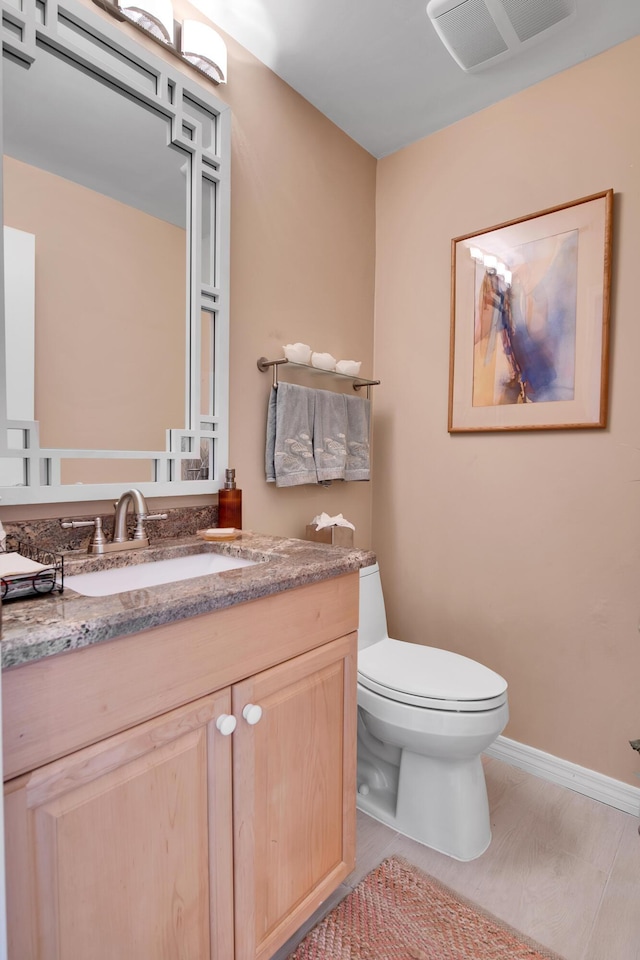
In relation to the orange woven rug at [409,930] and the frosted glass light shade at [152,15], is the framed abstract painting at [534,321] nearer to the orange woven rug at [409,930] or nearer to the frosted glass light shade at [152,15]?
the frosted glass light shade at [152,15]

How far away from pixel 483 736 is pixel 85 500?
1267 millimetres

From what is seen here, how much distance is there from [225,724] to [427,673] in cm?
86

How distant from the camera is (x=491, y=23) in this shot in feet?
5.08

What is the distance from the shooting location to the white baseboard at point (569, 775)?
1693 millimetres

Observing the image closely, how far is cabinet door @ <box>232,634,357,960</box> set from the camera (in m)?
1.00

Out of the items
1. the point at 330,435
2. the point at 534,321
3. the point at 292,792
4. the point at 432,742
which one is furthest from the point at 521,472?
the point at 292,792

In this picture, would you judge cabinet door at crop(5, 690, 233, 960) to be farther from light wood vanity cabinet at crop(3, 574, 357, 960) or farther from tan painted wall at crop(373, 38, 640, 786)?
tan painted wall at crop(373, 38, 640, 786)

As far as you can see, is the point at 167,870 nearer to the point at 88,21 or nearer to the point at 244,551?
the point at 244,551

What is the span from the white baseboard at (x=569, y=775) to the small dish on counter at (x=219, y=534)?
137cm

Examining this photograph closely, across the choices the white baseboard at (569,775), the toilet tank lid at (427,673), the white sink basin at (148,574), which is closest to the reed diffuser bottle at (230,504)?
the white sink basin at (148,574)

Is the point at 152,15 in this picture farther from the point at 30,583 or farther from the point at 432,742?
the point at 432,742

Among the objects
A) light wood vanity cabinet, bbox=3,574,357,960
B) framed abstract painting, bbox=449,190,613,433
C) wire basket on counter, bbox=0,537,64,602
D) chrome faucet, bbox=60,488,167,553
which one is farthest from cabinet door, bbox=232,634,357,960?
framed abstract painting, bbox=449,190,613,433

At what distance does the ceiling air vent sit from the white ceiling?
44 mm

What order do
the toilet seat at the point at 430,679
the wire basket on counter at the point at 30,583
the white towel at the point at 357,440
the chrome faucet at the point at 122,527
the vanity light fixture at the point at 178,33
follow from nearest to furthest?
the wire basket on counter at the point at 30,583 < the chrome faucet at the point at 122,527 < the vanity light fixture at the point at 178,33 < the toilet seat at the point at 430,679 < the white towel at the point at 357,440
